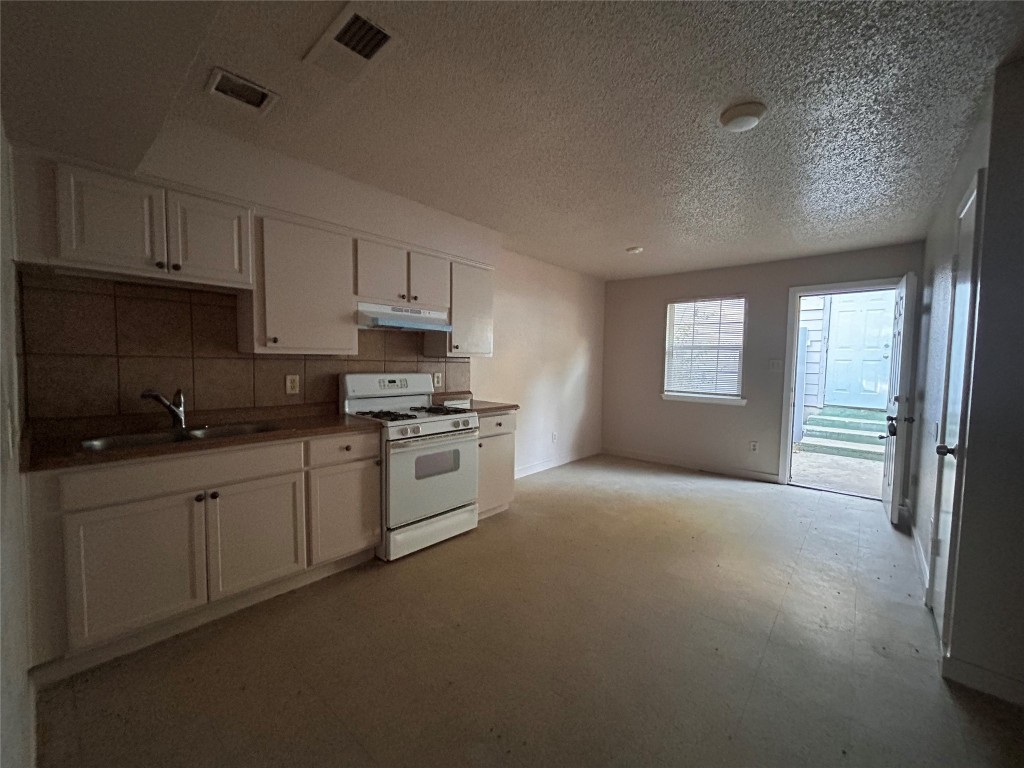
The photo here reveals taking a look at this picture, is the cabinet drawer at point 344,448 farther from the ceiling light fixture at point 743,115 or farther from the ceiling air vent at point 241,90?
the ceiling light fixture at point 743,115

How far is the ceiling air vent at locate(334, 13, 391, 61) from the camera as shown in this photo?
4.66 feet

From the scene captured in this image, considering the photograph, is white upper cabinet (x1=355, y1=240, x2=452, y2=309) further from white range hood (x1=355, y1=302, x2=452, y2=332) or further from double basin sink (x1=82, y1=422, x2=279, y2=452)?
double basin sink (x1=82, y1=422, x2=279, y2=452)

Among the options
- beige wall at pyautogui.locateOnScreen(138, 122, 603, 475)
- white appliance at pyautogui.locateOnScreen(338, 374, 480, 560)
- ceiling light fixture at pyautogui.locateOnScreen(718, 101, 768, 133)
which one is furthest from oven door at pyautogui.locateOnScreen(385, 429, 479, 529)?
ceiling light fixture at pyautogui.locateOnScreen(718, 101, 768, 133)

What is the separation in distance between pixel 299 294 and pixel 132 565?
1.49 metres

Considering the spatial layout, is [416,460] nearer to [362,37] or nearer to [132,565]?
[132,565]

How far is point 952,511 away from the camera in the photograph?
1.82 metres

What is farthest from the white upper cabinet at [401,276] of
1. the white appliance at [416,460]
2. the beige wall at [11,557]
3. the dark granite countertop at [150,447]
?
the beige wall at [11,557]

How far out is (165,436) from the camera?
7.17 ft

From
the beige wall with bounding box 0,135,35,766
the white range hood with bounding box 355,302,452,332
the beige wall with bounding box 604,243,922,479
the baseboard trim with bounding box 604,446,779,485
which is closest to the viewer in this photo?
the beige wall with bounding box 0,135,35,766

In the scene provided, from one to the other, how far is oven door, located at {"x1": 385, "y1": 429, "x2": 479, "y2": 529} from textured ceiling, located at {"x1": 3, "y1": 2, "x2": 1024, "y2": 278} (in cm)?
164

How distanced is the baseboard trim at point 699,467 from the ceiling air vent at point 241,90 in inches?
194

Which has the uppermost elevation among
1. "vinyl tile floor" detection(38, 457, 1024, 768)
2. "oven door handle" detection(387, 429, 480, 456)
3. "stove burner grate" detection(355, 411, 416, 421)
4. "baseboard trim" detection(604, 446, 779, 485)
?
"stove burner grate" detection(355, 411, 416, 421)

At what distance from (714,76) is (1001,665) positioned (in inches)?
99.1

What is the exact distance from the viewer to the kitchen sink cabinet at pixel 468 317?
329cm
